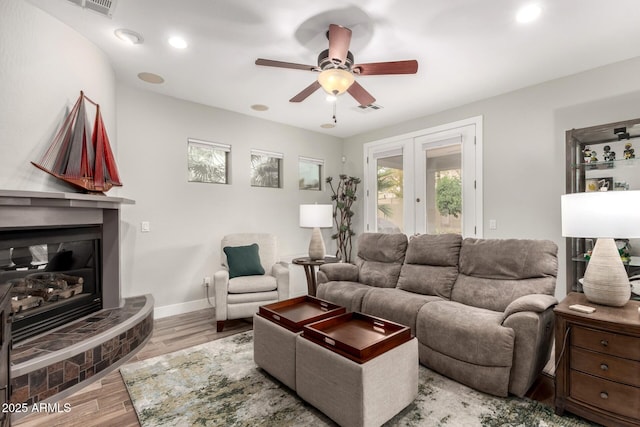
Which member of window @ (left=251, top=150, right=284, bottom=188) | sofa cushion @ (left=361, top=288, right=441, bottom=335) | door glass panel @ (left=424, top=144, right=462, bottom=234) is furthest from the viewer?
window @ (left=251, top=150, right=284, bottom=188)

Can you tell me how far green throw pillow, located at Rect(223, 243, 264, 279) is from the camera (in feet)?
12.0

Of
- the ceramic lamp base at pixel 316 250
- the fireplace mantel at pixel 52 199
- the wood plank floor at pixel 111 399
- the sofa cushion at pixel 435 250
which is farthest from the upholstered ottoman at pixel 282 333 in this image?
the fireplace mantel at pixel 52 199

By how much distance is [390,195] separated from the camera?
197 inches

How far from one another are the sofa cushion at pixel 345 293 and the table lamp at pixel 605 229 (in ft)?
5.58

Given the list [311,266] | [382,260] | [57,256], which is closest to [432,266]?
[382,260]

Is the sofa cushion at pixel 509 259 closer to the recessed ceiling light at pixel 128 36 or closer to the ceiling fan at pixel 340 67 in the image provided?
the ceiling fan at pixel 340 67

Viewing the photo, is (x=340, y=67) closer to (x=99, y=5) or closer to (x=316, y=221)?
(x=99, y=5)

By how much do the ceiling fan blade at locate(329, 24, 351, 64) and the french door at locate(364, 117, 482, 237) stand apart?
2.57 metres

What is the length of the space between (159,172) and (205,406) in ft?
8.96

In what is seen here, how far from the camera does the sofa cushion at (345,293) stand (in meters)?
2.96

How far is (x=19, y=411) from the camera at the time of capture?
1.86 m

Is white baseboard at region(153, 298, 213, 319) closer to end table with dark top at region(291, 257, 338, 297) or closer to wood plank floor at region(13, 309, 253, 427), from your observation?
wood plank floor at region(13, 309, 253, 427)

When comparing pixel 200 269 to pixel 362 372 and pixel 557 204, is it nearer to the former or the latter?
pixel 362 372

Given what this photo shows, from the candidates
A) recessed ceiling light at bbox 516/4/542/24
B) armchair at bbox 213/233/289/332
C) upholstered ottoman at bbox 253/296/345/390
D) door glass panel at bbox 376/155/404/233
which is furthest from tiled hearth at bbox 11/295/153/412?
recessed ceiling light at bbox 516/4/542/24
